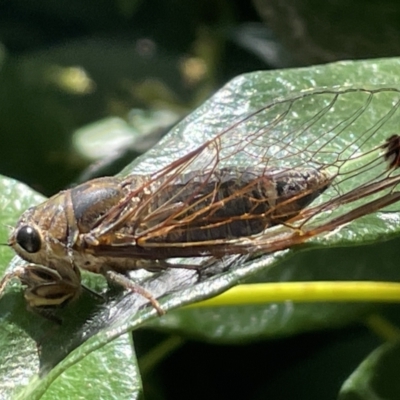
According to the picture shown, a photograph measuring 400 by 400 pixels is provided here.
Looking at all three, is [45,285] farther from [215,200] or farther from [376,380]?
[376,380]

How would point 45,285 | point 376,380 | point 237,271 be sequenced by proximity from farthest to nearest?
1. point 376,380
2. point 45,285
3. point 237,271

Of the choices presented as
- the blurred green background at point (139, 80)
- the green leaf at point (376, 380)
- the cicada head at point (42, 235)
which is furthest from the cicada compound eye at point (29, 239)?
the blurred green background at point (139, 80)

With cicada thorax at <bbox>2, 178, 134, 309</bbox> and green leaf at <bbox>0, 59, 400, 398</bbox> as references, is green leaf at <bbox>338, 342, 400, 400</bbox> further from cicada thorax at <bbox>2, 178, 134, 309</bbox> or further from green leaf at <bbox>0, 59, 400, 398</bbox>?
cicada thorax at <bbox>2, 178, 134, 309</bbox>

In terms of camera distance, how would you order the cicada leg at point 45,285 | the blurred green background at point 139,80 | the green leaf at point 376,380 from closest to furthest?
the cicada leg at point 45,285 < the green leaf at point 376,380 < the blurred green background at point 139,80

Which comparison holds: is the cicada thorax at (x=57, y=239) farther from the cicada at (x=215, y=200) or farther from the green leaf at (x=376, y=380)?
the green leaf at (x=376, y=380)

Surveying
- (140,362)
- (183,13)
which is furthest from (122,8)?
(140,362)

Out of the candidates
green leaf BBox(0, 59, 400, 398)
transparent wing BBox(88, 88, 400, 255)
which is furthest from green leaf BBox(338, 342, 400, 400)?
transparent wing BBox(88, 88, 400, 255)

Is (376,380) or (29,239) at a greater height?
(29,239)

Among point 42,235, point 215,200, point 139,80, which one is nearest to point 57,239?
point 42,235
